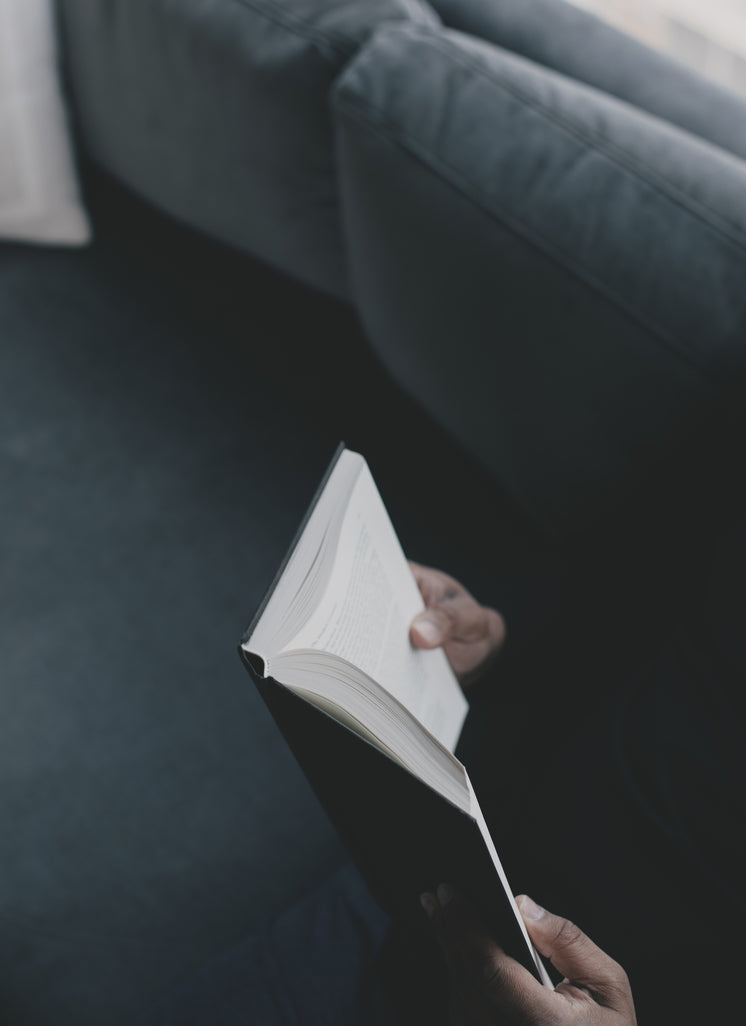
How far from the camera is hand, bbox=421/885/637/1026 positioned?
0.49 m

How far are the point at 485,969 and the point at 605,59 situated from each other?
850mm

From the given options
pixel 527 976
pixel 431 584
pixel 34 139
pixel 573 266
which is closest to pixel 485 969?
pixel 527 976

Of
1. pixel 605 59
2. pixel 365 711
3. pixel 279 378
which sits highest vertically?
pixel 605 59

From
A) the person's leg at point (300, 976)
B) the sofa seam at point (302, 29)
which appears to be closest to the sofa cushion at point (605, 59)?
the sofa seam at point (302, 29)

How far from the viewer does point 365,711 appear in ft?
1.46

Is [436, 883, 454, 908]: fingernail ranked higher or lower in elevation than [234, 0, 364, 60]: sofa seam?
lower

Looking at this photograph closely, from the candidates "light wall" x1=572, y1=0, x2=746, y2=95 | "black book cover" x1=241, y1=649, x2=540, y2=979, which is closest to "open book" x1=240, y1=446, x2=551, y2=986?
"black book cover" x1=241, y1=649, x2=540, y2=979

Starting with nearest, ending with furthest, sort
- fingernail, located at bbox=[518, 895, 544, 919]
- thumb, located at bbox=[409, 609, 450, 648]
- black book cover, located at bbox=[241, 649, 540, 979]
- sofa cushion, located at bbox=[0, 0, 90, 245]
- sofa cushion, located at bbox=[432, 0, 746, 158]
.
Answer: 1. black book cover, located at bbox=[241, 649, 540, 979]
2. fingernail, located at bbox=[518, 895, 544, 919]
3. thumb, located at bbox=[409, 609, 450, 648]
4. sofa cushion, located at bbox=[432, 0, 746, 158]
5. sofa cushion, located at bbox=[0, 0, 90, 245]

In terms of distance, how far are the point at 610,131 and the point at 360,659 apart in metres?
0.52

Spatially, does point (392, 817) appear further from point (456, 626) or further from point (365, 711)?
point (456, 626)

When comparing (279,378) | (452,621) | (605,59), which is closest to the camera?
(452,621)

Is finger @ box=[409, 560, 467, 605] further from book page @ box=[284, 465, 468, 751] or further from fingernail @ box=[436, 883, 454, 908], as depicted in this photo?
fingernail @ box=[436, 883, 454, 908]

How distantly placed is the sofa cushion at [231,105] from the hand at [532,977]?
807mm

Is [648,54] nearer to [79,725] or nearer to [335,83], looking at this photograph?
[335,83]
